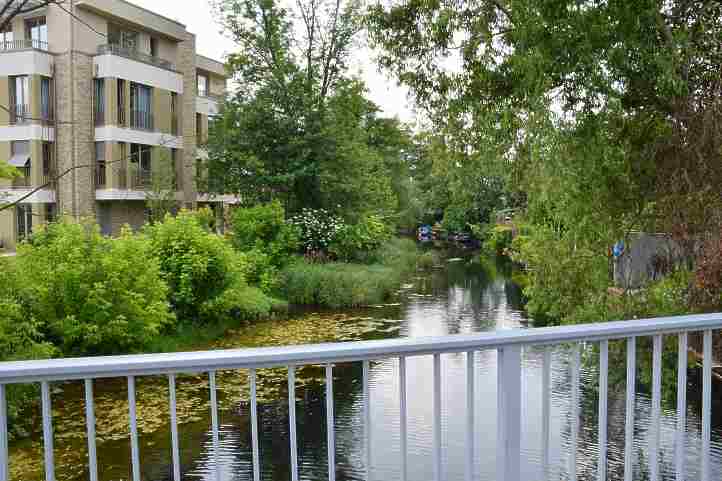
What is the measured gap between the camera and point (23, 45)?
19.5 m

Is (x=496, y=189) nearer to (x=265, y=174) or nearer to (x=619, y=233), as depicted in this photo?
(x=265, y=174)

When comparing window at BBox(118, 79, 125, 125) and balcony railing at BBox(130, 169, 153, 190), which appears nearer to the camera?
window at BBox(118, 79, 125, 125)

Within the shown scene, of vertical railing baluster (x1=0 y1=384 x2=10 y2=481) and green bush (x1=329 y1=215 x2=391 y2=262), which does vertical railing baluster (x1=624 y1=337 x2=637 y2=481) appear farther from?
green bush (x1=329 y1=215 x2=391 y2=262)

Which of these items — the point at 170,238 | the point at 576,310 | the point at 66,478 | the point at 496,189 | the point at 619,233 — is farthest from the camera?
the point at 496,189

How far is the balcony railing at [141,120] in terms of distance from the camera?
2081 cm

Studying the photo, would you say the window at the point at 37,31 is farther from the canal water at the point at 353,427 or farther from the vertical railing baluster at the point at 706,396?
the vertical railing baluster at the point at 706,396

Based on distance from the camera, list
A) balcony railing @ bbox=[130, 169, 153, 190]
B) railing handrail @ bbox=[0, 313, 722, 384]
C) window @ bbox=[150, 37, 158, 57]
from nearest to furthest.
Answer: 1. railing handrail @ bbox=[0, 313, 722, 384]
2. balcony railing @ bbox=[130, 169, 153, 190]
3. window @ bbox=[150, 37, 158, 57]

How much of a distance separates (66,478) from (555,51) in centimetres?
575

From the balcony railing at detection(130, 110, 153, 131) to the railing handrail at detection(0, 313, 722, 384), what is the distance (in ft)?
67.0

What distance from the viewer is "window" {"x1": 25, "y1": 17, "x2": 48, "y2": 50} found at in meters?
19.8

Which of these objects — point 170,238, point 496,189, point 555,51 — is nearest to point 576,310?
point 555,51

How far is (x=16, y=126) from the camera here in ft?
63.7

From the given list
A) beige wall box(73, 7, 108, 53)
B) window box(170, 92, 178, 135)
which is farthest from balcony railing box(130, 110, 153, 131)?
beige wall box(73, 7, 108, 53)

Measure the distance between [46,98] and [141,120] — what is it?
9.10 feet
